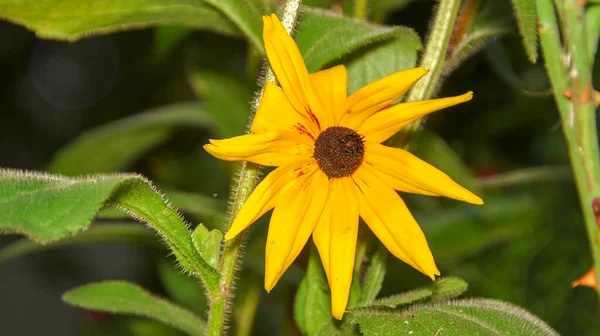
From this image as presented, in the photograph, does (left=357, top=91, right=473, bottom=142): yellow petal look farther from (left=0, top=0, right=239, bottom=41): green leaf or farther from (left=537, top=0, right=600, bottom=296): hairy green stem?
(left=0, top=0, right=239, bottom=41): green leaf

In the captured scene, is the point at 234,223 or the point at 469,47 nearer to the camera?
the point at 234,223

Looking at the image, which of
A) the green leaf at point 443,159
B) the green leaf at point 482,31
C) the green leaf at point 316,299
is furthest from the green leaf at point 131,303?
the green leaf at point 443,159

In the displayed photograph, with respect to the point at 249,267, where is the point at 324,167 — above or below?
above

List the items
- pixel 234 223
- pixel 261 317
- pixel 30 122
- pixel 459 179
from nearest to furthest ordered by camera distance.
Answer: pixel 234 223 → pixel 459 179 → pixel 261 317 → pixel 30 122

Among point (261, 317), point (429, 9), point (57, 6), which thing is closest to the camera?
point (57, 6)

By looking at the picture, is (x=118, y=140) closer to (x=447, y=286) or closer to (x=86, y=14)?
(x=86, y=14)

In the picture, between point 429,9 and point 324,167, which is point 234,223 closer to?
point 324,167

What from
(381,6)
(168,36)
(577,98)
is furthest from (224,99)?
(577,98)

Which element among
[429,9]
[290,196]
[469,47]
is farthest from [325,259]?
[429,9]
